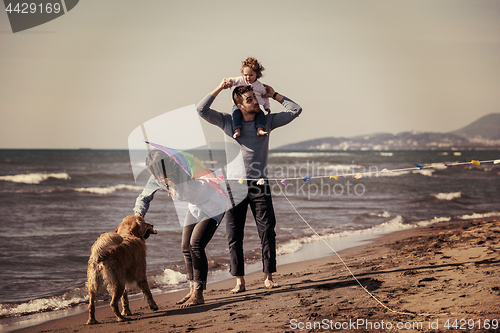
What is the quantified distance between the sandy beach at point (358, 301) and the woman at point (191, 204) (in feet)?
1.24

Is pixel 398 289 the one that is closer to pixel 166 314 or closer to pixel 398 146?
pixel 166 314

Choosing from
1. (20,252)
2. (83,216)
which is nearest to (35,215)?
(83,216)

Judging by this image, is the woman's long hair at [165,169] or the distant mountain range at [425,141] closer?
the woman's long hair at [165,169]

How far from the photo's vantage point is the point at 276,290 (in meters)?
4.45

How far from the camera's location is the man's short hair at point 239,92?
4125mm

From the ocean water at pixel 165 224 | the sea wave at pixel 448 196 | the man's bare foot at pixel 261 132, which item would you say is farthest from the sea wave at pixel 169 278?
the sea wave at pixel 448 196

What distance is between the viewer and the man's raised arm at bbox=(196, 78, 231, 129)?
4.12 metres

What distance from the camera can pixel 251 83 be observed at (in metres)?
4.19

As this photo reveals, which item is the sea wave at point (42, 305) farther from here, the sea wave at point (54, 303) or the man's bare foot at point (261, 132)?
the man's bare foot at point (261, 132)

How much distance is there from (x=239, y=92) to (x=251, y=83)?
17 centimetres

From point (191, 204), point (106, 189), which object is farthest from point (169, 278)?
point (106, 189)

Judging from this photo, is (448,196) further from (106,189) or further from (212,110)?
(106,189)

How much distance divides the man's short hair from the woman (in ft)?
3.19

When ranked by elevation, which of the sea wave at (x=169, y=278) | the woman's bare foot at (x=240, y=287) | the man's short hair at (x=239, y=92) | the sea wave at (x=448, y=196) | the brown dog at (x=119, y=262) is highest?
the man's short hair at (x=239, y=92)
